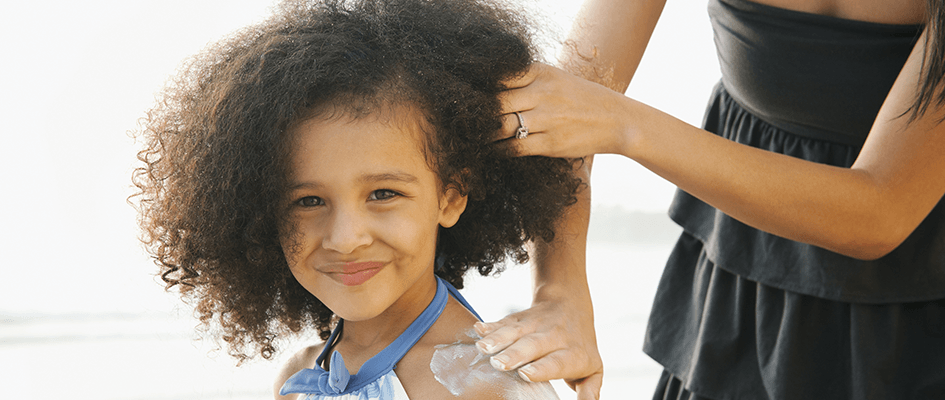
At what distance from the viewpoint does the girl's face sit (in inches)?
36.1

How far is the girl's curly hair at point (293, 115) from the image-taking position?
937mm

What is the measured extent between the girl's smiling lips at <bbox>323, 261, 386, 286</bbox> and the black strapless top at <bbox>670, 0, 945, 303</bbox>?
63cm

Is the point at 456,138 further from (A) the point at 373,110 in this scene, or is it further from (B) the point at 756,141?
(B) the point at 756,141

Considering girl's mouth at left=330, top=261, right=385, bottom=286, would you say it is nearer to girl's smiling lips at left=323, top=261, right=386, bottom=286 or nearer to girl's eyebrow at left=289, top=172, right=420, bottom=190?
girl's smiling lips at left=323, top=261, right=386, bottom=286

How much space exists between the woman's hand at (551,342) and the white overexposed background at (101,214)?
2.48m

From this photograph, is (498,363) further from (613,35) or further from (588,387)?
(613,35)

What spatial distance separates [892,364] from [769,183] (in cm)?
40

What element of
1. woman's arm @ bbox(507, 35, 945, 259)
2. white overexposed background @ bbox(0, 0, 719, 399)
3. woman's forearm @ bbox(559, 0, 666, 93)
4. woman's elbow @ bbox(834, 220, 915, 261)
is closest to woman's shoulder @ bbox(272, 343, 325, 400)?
woman's arm @ bbox(507, 35, 945, 259)

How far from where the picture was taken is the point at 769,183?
0.96 m

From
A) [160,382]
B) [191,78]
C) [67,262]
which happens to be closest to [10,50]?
[67,262]

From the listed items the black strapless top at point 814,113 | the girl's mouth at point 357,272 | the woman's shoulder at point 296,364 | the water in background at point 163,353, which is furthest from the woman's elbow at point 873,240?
the water in background at point 163,353

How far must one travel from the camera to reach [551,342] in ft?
3.28

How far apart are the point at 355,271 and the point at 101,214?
3.45m

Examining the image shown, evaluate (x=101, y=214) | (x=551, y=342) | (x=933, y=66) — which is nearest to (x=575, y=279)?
(x=551, y=342)
